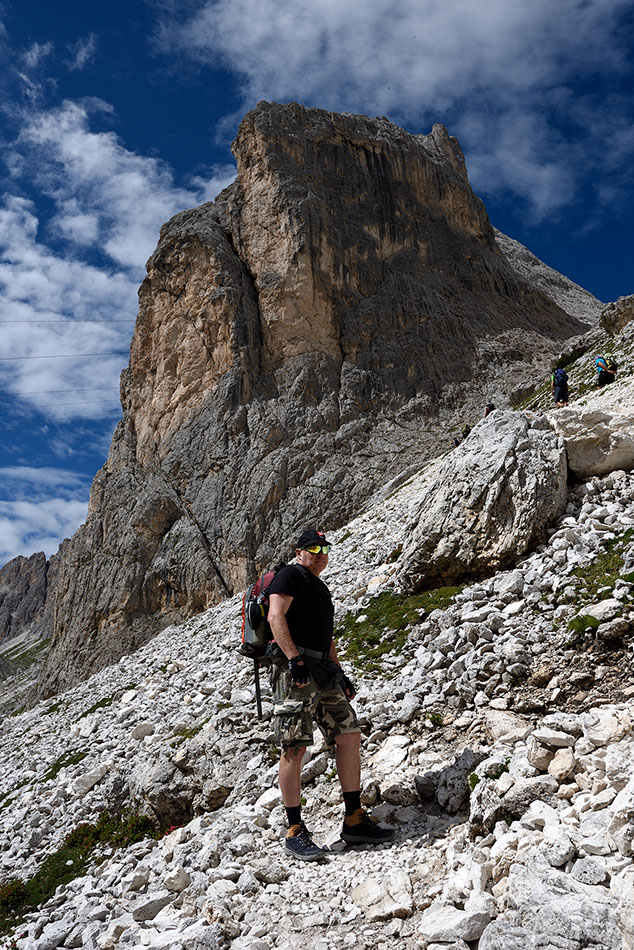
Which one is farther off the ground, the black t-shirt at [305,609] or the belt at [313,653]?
the black t-shirt at [305,609]

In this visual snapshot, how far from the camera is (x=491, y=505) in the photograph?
31.6ft

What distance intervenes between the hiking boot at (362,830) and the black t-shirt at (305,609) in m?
1.53

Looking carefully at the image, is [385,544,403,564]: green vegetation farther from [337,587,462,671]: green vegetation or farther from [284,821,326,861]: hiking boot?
[284,821,326,861]: hiking boot

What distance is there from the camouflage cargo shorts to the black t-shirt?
0.38 metres

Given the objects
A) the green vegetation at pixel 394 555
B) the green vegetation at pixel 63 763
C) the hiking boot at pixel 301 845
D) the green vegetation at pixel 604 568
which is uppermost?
the green vegetation at pixel 394 555

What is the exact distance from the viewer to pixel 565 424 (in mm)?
9875

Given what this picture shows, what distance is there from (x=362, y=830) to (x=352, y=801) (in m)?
0.25

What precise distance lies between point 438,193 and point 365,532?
174ft

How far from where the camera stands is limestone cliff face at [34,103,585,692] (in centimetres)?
4403

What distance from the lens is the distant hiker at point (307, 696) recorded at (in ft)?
18.7

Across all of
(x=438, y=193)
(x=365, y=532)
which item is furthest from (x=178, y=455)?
(x=438, y=193)

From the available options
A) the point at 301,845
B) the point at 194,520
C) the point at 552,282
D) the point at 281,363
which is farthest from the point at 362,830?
the point at 552,282

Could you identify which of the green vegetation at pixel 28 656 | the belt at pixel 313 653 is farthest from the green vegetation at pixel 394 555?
the green vegetation at pixel 28 656

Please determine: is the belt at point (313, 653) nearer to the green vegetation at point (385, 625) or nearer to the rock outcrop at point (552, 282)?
the green vegetation at point (385, 625)
